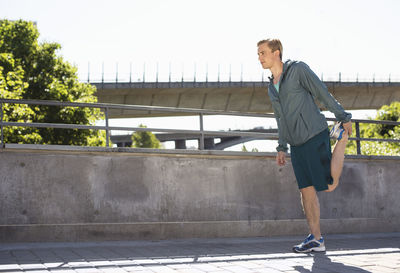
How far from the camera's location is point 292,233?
8.18 meters

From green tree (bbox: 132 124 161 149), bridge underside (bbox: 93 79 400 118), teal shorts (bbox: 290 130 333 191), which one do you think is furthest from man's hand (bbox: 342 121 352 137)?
green tree (bbox: 132 124 161 149)

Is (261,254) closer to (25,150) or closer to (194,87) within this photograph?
(25,150)

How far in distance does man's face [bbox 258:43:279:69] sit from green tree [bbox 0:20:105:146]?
20.9 metres

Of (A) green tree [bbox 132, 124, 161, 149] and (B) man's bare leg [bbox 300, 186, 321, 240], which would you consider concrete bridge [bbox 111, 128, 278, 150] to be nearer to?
(A) green tree [bbox 132, 124, 161, 149]

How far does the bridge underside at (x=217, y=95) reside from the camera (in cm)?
4575

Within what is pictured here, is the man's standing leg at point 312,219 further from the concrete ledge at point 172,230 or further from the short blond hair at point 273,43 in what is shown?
the concrete ledge at point 172,230

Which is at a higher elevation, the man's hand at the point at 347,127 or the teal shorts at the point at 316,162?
the man's hand at the point at 347,127

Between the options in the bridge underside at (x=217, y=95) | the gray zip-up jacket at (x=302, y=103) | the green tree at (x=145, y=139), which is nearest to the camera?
the gray zip-up jacket at (x=302, y=103)

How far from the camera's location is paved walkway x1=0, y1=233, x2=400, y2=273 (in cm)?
458

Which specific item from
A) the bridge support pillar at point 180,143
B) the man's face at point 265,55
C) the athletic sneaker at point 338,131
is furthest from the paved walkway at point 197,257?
the bridge support pillar at point 180,143

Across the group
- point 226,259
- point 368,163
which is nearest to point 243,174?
point 368,163

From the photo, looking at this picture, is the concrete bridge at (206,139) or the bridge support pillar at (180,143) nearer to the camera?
the concrete bridge at (206,139)

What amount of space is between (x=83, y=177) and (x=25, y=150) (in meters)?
0.87

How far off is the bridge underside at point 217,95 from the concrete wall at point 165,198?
36615 millimetres
